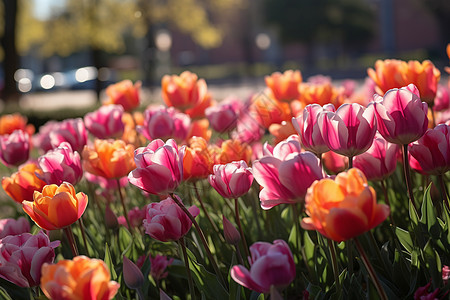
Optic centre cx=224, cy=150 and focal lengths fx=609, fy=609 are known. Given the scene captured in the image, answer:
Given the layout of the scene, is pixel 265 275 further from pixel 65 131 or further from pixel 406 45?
pixel 406 45

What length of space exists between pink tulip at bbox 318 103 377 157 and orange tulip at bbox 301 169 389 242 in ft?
1.16

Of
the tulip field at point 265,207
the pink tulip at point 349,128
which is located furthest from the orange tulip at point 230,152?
the pink tulip at point 349,128

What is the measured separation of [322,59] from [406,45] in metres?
6.98

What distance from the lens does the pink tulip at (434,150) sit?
1.59m

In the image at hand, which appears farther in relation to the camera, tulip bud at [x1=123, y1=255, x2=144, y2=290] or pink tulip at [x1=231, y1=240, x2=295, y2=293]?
tulip bud at [x1=123, y1=255, x2=144, y2=290]

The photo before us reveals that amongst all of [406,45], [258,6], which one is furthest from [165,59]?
[406,45]

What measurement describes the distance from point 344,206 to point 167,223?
1.87ft

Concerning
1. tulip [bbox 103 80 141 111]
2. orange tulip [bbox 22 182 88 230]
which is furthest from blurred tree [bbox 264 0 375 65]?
orange tulip [bbox 22 182 88 230]

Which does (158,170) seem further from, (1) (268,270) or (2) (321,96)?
(2) (321,96)

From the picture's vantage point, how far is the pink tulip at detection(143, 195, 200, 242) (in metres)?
1.52

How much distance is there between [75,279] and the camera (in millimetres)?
1105

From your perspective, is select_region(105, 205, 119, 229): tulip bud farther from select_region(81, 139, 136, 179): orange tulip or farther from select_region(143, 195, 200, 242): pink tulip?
select_region(143, 195, 200, 242): pink tulip

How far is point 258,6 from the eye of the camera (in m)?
40.9

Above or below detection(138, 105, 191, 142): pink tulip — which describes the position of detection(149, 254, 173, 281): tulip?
below
